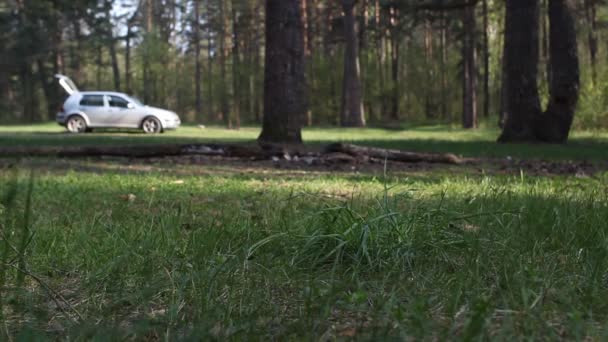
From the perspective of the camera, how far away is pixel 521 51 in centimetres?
1573

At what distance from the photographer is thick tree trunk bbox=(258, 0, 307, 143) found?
13305 millimetres

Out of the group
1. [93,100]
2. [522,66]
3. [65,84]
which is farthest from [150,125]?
[522,66]

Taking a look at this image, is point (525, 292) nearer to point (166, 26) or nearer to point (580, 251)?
point (580, 251)

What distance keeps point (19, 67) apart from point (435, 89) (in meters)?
36.0

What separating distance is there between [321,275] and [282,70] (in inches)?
443

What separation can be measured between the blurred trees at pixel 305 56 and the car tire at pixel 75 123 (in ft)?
37.0

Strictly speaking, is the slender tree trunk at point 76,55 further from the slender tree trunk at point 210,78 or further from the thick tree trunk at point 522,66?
the thick tree trunk at point 522,66

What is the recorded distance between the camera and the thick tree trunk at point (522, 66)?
51.4 feet

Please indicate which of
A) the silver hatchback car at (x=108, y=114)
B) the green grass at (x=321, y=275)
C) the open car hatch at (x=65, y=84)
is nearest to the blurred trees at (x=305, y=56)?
the open car hatch at (x=65, y=84)

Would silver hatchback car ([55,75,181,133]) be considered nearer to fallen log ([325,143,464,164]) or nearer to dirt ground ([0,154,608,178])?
dirt ground ([0,154,608,178])

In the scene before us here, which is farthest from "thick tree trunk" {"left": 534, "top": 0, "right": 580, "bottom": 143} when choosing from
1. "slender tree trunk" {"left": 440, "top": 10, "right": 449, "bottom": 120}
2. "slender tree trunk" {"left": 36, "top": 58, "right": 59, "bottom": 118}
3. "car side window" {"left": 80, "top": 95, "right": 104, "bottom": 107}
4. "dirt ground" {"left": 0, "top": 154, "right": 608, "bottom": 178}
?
"slender tree trunk" {"left": 36, "top": 58, "right": 59, "bottom": 118}

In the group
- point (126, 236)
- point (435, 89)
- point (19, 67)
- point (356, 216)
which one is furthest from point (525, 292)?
point (19, 67)

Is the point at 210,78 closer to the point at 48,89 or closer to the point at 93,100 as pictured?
the point at 48,89

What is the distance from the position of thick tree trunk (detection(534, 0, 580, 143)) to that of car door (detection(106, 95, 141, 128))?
1723 centimetres
